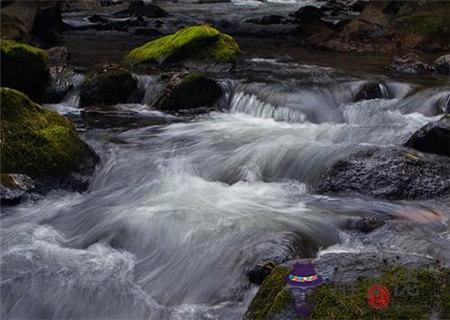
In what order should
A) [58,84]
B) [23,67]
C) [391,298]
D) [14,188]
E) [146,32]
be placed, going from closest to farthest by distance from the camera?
[391,298] < [14,188] < [23,67] < [58,84] < [146,32]

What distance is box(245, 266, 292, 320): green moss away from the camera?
3334 mm

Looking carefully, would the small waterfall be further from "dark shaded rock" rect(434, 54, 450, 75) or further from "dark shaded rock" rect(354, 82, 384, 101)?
"dark shaded rock" rect(434, 54, 450, 75)

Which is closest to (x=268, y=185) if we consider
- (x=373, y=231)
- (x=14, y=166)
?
(x=373, y=231)

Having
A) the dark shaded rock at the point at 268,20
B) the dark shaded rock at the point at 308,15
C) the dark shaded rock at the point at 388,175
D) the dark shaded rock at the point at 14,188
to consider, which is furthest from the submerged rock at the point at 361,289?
the dark shaded rock at the point at 308,15

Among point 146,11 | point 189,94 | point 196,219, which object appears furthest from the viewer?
point 146,11

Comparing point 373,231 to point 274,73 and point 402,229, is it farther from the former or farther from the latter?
point 274,73

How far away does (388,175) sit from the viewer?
23.9 feet

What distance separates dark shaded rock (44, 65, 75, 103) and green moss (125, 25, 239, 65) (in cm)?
183

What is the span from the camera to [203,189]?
25.1 ft

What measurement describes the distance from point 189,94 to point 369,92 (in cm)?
365

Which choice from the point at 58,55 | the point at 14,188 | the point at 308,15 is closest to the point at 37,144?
the point at 14,188

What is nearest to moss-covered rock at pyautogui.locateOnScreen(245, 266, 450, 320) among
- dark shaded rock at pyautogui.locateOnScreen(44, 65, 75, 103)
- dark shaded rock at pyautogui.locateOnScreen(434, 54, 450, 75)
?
dark shaded rock at pyautogui.locateOnScreen(44, 65, 75, 103)

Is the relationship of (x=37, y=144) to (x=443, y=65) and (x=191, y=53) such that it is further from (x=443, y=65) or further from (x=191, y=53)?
(x=443, y=65)

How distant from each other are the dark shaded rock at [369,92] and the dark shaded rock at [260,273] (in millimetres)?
7042
